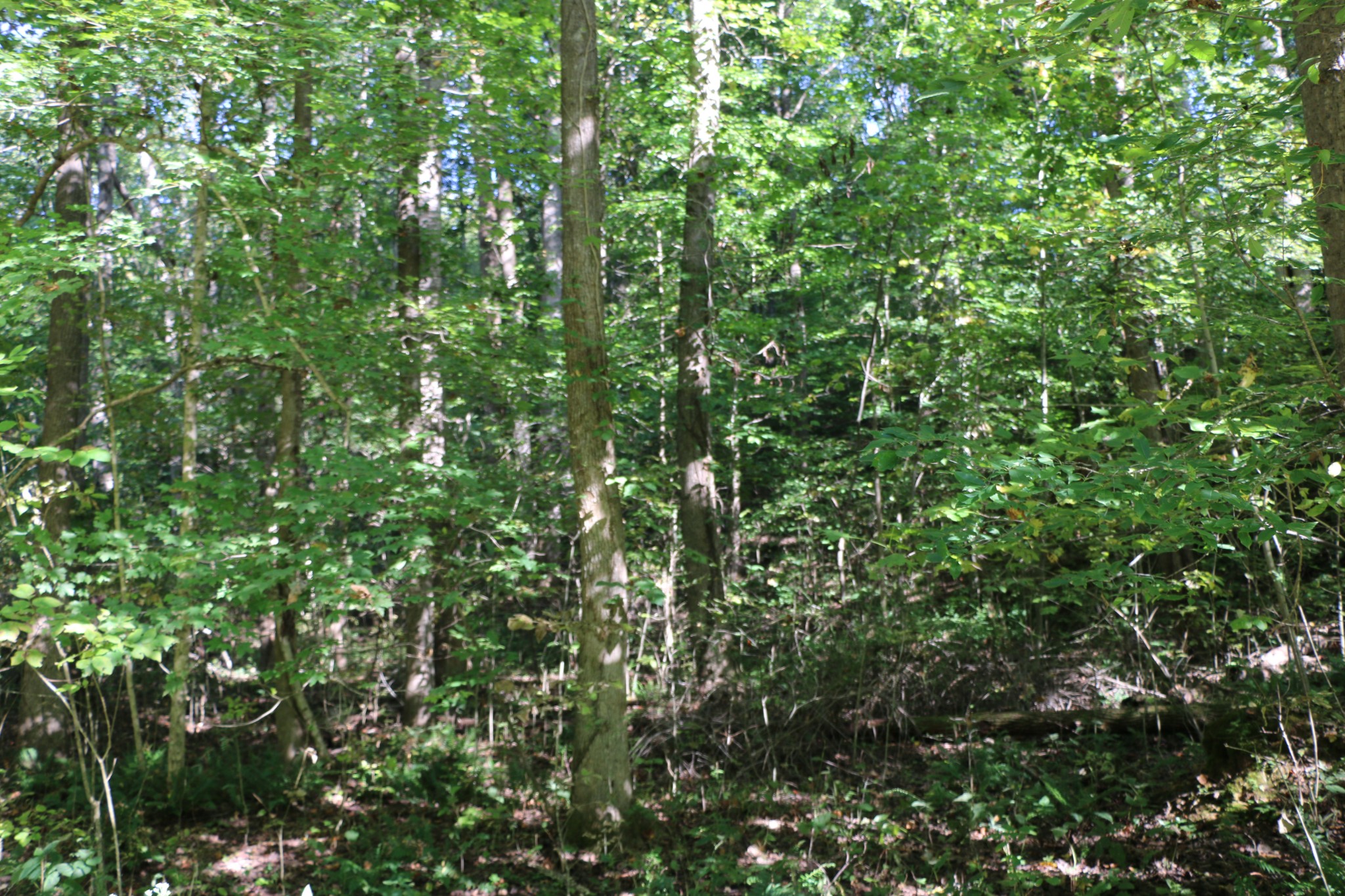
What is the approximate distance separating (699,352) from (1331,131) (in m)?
5.57

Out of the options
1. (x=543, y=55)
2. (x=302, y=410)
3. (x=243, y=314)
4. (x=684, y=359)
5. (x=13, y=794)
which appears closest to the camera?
(x=243, y=314)

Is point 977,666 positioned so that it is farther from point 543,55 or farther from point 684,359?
point 543,55

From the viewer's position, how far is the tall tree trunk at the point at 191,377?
238 inches

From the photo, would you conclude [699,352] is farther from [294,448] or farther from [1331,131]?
[1331,131]

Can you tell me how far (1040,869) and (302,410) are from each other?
674cm

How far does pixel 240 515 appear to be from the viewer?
5.86 m

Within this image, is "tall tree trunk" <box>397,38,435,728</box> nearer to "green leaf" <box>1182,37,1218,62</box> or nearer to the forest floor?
the forest floor

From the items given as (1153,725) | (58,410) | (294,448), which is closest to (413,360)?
(294,448)

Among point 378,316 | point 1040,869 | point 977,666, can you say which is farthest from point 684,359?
point 1040,869

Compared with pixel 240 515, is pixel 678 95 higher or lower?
higher

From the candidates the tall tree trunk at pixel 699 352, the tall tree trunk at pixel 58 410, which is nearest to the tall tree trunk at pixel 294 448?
the tall tree trunk at pixel 58 410

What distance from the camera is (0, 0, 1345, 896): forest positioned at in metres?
4.25

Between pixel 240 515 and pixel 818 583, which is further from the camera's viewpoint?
pixel 818 583

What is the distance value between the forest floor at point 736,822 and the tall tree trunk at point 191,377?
35 cm
